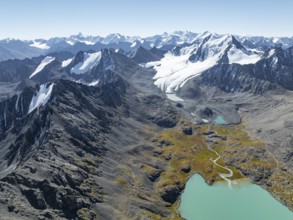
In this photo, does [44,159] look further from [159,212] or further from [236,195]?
[236,195]

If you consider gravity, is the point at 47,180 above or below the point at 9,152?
above

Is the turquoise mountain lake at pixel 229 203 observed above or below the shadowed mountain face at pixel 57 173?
below

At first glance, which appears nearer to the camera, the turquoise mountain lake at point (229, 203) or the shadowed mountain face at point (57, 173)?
the shadowed mountain face at point (57, 173)

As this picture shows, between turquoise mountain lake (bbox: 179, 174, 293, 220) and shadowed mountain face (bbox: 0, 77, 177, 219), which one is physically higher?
shadowed mountain face (bbox: 0, 77, 177, 219)

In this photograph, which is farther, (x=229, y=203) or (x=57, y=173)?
(x=229, y=203)

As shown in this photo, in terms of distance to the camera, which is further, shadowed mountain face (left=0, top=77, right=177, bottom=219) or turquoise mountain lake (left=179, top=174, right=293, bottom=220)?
turquoise mountain lake (left=179, top=174, right=293, bottom=220)

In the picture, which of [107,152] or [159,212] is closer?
[159,212]

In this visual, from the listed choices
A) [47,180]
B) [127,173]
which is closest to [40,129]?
[127,173]

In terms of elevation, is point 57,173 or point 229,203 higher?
point 57,173
